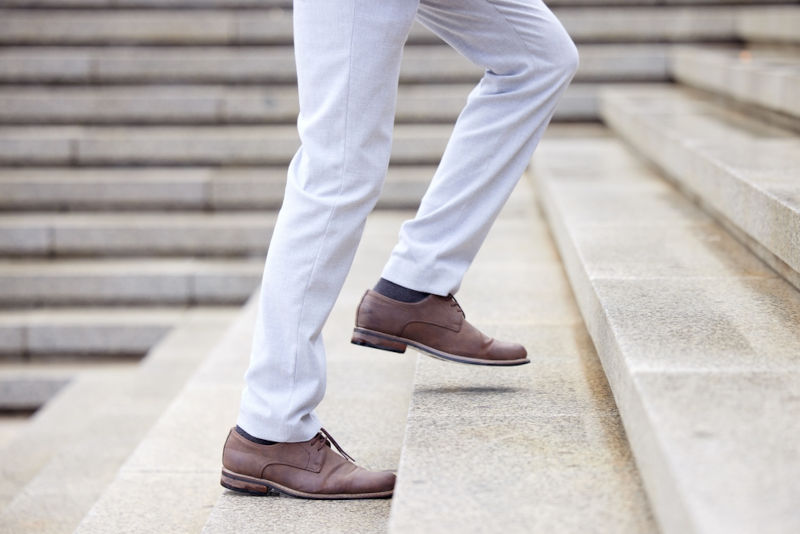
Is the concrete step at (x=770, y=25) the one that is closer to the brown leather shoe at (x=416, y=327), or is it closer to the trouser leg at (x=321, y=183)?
the brown leather shoe at (x=416, y=327)

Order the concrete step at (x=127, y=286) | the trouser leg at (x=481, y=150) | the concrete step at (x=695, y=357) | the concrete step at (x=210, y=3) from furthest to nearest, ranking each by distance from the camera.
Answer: the concrete step at (x=210, y=3) → the concrete step at (x=127, y=286) → the trouser leg at (x=481, y=150) → the concrete step at (x=695, y=357)

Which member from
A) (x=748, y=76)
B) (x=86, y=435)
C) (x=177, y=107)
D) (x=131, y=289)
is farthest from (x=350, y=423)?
(x=177, y=107)

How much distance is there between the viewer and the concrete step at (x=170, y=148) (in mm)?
5695

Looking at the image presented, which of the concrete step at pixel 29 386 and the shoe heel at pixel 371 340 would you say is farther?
the concrete step at pixel 29 386

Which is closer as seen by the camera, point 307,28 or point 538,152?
point 307,28

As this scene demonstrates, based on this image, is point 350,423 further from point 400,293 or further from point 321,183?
point 321,183

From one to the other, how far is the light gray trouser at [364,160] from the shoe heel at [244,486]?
0.47 ft

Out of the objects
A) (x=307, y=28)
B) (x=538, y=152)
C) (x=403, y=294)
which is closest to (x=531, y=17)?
(x=307, y=28)

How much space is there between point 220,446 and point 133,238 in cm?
287

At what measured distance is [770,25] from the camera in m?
5.34

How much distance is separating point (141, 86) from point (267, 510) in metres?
4.73

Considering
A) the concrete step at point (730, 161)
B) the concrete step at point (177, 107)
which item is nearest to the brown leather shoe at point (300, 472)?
the concrete step at point (730, 161)

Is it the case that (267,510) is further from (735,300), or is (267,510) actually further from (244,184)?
(244,184)

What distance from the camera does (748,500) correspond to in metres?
1.28
